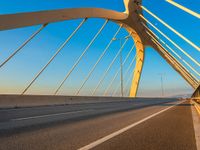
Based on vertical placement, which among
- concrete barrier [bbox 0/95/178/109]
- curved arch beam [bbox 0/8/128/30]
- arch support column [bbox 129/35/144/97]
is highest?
arch support column [bbox 129/35/144/97]

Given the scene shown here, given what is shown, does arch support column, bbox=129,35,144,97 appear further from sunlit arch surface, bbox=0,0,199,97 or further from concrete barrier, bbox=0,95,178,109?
concrete barrier, bbox=0,95,178,109

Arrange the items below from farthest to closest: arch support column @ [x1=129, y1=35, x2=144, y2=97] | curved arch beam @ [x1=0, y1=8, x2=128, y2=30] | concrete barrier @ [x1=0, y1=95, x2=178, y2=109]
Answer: arch support column @ [x1=129, y1=35, x2=144, y2=97] → curved arch beam @ [x1=0, y1=8, x2=128, y2=30] → concrete barrier @ [x1=0, y1=95, x2=178, y2=109]

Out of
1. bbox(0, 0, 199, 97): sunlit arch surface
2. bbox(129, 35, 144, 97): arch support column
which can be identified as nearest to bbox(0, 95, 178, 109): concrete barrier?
bbox(0, 0, 199, 97): sunlit arch surface

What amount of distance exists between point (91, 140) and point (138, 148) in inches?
42.6

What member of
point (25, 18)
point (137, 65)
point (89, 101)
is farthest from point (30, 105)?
point (137, 65)

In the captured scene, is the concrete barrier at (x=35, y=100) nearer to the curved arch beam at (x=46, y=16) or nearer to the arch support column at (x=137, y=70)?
the curved arch beam at (x=46, y=16)

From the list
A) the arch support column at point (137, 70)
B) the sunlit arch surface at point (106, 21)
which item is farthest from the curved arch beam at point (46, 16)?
the arch support column at point (137, 70)

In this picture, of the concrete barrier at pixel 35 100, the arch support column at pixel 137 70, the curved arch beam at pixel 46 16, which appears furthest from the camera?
the arch support column at pixel 137 70

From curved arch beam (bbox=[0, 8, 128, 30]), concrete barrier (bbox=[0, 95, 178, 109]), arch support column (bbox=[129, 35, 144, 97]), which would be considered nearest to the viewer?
concrete barrier (bbox=[0, 95, 178, 109])

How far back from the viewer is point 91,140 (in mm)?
5742

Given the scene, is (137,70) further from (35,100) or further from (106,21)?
(35,100)

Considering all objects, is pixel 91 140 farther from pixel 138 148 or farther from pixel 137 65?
pixel 137 65

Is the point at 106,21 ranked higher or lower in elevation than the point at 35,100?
higher

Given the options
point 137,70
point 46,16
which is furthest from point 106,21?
point 137,70
